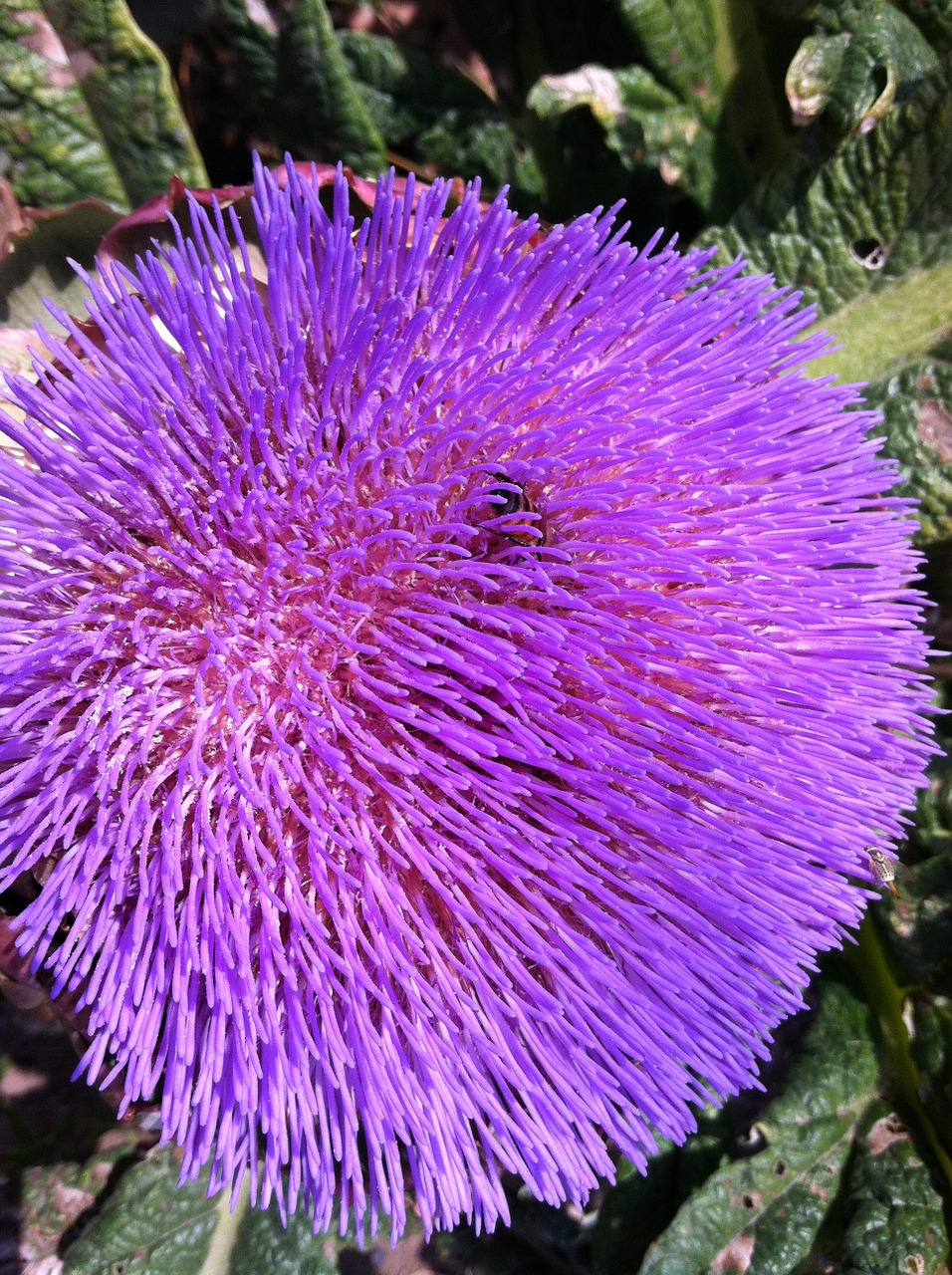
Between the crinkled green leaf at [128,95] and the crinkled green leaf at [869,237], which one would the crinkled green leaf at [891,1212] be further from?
the crinkled green leaf at [128,95]

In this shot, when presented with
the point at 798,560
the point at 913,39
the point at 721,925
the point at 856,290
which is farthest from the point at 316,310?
the point at 913,39

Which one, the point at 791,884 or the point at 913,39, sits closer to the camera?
the point at 791,884

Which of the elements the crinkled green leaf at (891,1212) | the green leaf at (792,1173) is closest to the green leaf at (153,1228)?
the green leaf at (792,1173)

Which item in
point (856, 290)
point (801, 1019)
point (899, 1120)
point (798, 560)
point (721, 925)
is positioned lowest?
point (899, 1120)

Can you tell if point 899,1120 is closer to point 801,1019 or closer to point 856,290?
point 801,1019

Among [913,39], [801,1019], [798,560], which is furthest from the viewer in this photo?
[801,1019]

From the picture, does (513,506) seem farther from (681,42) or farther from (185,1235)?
(185,1235)

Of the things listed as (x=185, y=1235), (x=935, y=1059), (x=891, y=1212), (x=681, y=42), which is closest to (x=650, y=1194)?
(x=891, y=1212)

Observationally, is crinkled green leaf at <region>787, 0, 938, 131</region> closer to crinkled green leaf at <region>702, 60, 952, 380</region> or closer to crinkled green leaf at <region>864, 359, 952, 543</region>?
crinkled green leaf at <region>702, 60, 952, 380</region>
